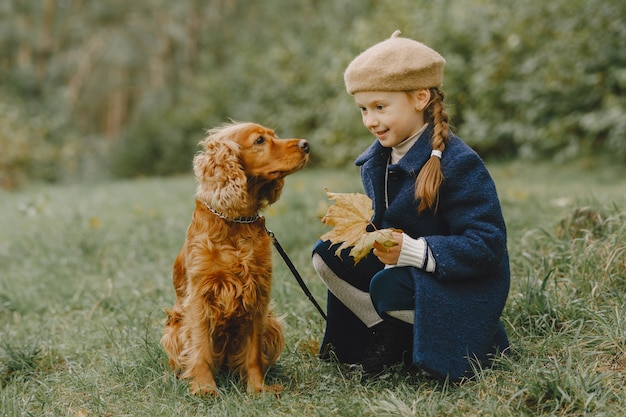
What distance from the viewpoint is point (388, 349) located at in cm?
279

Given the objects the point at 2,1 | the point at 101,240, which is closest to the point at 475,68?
the point at 101,240

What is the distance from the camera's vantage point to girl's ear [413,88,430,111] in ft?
8.42

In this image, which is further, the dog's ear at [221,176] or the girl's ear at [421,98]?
the dog's ear at [221,176]

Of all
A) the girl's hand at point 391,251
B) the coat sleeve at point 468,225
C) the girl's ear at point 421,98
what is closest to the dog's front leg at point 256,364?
the girl's hand at point 391,251

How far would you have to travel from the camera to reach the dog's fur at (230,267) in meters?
2.69

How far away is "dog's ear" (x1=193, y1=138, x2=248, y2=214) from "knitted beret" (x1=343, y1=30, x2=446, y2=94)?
66 cm

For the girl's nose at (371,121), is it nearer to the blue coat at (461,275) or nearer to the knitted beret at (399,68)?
the knitted beret at (399,68)

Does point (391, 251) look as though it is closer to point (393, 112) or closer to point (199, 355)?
point (393, 112)

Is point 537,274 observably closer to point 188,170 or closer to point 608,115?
point 608,115

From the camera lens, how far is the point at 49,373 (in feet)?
10.1

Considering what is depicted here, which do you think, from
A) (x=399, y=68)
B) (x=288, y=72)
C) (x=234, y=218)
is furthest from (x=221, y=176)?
(x=288, y=72)

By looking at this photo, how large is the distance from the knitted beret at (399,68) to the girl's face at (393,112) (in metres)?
0.04

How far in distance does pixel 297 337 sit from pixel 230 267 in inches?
30.6

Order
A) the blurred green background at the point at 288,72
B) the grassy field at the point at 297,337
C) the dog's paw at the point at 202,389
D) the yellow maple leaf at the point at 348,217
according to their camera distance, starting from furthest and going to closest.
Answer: the blurred green background at the point at 288,72
the dog's paw at the point at 202,389
the yellow maple leaf at the point at 348,217
the grassy field at the point at 297,337
